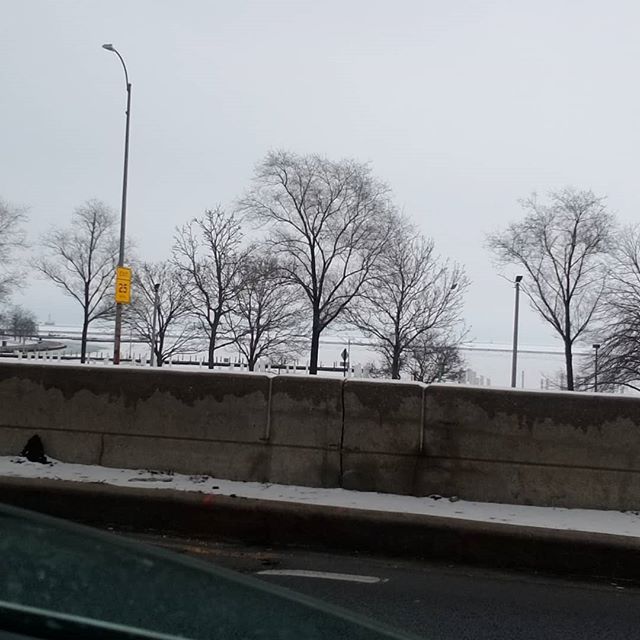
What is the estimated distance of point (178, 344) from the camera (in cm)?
4338

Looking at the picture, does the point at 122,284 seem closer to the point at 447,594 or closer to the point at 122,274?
the point at 122,274

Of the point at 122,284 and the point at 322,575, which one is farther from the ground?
the point at 122,284

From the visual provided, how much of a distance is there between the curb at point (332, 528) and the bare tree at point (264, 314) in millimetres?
27155

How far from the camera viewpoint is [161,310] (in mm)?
42344

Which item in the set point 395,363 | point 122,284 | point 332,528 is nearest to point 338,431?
point 332,528

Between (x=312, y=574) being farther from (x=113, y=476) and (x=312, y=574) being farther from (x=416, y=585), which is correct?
(x=113, y=476)

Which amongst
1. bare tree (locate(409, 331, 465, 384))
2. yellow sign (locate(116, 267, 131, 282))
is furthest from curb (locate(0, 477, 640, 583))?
bare tree (locate(409, 331, 465, 384))

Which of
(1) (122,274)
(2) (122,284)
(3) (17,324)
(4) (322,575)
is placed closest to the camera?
(4) (322,575)

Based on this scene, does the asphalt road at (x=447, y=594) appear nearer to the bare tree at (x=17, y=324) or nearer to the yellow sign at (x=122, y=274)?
the yellow sign at (x=122, y=274)

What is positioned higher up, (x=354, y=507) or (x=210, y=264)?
(x=210, y=264)

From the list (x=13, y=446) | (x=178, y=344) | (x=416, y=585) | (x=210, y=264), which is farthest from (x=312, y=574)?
(x=178, y=344)

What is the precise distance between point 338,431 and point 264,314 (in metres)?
29.2

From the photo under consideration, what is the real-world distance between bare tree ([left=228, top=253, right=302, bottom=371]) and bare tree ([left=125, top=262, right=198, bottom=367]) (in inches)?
177

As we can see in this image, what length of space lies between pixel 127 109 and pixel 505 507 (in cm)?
2573
